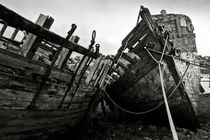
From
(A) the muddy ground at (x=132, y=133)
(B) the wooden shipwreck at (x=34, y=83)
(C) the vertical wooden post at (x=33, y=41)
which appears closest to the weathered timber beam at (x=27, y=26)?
(B) the wooden shipwreck at (x=34, y=83)

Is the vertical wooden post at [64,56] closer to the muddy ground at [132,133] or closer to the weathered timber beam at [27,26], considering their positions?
the weathered timber beam at [27,26]

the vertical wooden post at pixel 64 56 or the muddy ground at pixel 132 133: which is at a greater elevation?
the vertical wooden post at pixel 64 56

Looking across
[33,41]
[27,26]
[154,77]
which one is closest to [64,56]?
[33,41]

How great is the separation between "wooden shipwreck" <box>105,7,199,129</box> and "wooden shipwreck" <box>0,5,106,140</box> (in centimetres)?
192

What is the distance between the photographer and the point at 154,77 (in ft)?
16.5

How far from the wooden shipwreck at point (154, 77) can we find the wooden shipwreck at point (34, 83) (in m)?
1.92

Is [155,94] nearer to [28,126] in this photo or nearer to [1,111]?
[28,126]

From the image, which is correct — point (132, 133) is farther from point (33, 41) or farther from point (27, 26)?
point (27, 26)

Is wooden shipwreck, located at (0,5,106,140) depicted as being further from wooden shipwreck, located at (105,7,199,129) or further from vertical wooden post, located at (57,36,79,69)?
wooden shipwreck, located at (105,7,199,129)

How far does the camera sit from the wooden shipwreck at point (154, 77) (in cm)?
482

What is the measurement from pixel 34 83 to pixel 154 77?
12.6ft

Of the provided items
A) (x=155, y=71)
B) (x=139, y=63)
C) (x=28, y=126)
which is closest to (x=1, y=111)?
(x=28, y=126)

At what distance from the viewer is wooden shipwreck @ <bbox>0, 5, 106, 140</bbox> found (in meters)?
2.21

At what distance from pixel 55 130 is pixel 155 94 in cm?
352
